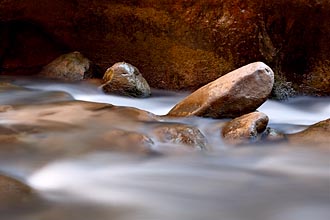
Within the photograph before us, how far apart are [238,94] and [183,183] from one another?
1.35 m

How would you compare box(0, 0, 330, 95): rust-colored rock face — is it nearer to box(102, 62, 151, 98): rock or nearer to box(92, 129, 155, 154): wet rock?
box(102, 62, 151, 98): rock

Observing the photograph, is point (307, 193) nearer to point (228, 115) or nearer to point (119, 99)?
point (228, 115)

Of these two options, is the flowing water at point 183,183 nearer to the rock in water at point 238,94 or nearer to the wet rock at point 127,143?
the wet rock at point 127,143

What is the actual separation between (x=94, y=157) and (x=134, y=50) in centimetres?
340

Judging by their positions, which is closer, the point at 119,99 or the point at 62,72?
the point at 119,99

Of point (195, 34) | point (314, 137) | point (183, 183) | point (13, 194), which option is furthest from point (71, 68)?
point (13, 194)

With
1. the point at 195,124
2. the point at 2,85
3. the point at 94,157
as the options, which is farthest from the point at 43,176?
the point at 2,85

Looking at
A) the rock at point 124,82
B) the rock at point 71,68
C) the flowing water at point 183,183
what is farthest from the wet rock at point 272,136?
the rock at point 71,68

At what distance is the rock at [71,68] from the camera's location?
6.00 meters

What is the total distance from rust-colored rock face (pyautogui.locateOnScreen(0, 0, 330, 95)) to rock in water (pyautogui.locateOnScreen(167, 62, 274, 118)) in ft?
5.95

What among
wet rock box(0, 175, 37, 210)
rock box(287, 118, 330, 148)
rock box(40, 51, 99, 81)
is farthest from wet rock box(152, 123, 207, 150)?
rock box(40, 51, 99, 81)

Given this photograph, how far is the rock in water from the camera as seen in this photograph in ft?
12.3

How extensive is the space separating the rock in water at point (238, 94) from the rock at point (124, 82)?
4.55ft

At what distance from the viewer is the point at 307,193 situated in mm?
2521
